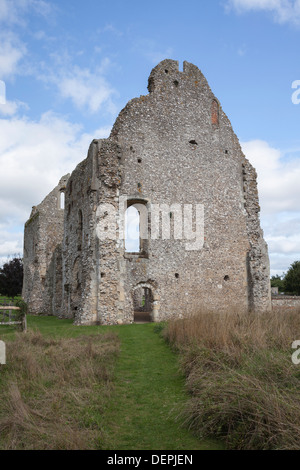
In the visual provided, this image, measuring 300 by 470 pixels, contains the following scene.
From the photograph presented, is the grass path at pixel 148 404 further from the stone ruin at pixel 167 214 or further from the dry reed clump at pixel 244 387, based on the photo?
the stone ruin at pixel 167 214

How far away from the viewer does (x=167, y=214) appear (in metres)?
16.2

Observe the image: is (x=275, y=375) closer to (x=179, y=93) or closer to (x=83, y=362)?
(x=83, y=362)

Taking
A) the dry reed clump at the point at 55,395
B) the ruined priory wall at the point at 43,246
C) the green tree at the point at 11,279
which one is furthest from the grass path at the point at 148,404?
the green tree at the point at 11,279

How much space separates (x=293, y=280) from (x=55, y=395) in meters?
38.0

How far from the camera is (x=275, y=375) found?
4910mm

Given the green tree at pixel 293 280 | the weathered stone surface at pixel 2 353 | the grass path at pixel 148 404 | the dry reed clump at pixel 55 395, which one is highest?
the green tree at pixel 293 280

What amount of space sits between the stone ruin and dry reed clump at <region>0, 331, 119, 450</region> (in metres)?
6.57

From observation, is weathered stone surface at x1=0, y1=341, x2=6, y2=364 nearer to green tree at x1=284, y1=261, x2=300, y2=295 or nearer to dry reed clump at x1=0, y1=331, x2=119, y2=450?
dry reed clump at x1=0, y1=331, x2=119, y2=450

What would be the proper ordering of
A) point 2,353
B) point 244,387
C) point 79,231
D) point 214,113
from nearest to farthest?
1. point 244,387
2. point 2,353
3. point 79,231
4. point 214,113

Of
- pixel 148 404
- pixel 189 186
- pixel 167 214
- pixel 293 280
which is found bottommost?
pixel 148 404

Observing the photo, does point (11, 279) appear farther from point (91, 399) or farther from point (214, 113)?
point (91, 399)

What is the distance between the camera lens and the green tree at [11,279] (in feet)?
109

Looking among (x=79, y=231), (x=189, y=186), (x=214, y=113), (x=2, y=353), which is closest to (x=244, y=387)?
(x=2, y=353)

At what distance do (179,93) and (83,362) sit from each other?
1422cm
